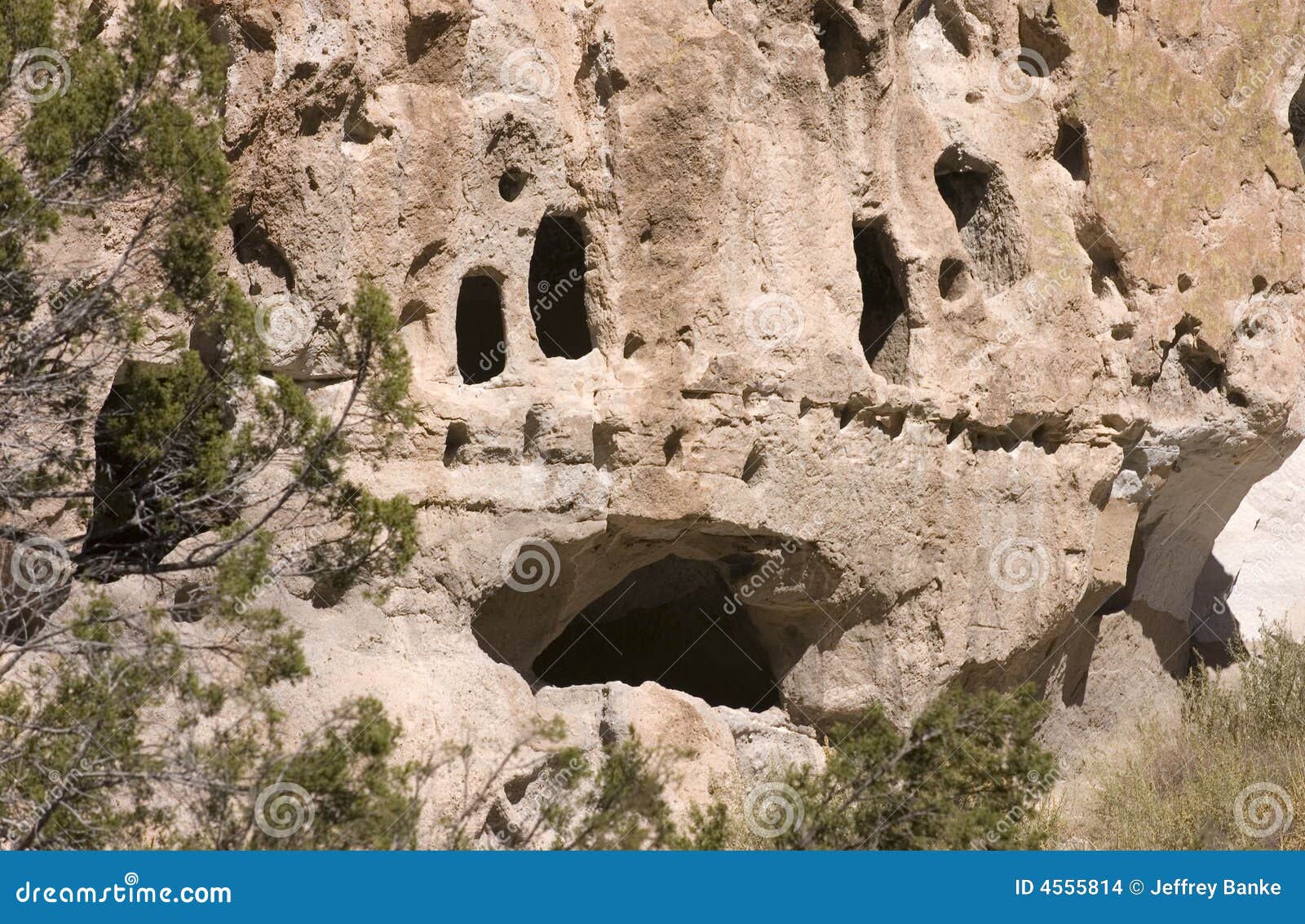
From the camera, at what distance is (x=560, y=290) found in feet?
26.3

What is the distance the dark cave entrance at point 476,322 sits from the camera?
8.23 m

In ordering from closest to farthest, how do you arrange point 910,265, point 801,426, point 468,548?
point 468,548 → point 801,426 → point 910,265

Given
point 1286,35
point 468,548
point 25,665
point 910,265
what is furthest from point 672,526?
point 1286,35

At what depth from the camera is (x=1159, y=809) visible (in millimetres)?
8070

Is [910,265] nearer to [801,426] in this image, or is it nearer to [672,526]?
[801,426]

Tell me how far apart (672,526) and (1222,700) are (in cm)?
388
